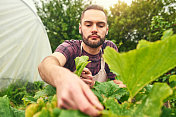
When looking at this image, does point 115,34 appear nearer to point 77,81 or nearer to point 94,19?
point 94,19

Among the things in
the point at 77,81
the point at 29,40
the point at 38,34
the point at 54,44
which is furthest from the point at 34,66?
the point at 77,81

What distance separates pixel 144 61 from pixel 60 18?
771 centimetres

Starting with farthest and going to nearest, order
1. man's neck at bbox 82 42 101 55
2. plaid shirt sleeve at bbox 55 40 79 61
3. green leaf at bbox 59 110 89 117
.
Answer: man's neck at bbox 82 42 101 55 → plaid shirt sleeve at bbox 55 40 79 61 → green leaf at bbox 59 110 89 117

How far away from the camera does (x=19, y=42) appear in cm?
430

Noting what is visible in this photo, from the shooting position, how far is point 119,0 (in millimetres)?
7941

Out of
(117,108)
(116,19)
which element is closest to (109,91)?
(117,108)

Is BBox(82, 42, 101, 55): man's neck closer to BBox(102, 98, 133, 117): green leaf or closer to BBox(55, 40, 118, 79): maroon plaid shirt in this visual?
BBox(55, 40, 118, 79): maroon plaid shirt

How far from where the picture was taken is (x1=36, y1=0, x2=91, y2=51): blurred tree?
712 cm

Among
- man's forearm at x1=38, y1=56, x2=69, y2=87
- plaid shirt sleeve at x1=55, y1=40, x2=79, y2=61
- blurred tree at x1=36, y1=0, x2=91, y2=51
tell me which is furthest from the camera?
blurred tree at x1=36, y1=0, x2=91, y2=51

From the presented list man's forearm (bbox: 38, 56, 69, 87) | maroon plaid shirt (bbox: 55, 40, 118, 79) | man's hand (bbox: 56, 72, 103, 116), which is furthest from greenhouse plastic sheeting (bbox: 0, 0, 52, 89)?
man's hand (bbox: 56, 72, 103, 116)

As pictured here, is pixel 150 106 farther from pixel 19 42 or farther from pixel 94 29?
pixel 19 42

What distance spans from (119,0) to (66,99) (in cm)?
872

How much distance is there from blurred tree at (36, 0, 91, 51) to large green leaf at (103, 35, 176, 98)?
6.60m

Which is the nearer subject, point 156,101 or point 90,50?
point 156,101
